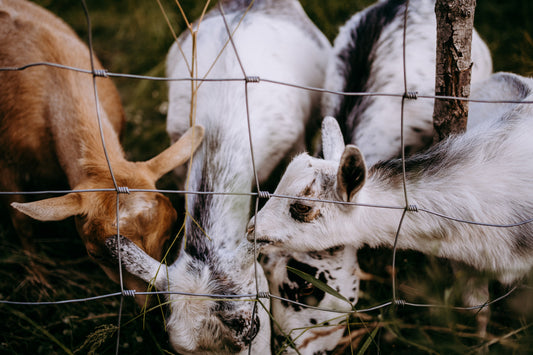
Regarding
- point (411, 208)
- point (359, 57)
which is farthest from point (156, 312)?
point (359, 57)

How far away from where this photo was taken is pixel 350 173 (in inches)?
71.4

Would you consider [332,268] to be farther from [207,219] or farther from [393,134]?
[393,134]

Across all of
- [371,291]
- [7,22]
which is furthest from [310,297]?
[7,22]

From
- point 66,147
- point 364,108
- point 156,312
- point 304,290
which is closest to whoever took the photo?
point 304,290

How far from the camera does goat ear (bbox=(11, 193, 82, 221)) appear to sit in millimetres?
2105

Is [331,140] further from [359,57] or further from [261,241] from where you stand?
[359,57]

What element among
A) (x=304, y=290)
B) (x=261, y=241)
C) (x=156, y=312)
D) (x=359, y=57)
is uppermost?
(x=359, y=57)

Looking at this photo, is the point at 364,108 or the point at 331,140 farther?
the point at 364,108

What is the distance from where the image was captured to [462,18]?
1962mm

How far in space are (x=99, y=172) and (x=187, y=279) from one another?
Answer: 834 mm

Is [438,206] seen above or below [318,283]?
above

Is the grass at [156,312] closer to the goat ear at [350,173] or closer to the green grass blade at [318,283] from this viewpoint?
the green grass blade at [318,283]

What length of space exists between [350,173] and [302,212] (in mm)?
292

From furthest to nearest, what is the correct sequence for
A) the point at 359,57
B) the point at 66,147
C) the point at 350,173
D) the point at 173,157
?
the point at 359,57, the point at 66,147, the point at 173,157, the point at 350,173
